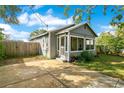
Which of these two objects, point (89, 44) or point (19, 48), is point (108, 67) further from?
point (19, 48)

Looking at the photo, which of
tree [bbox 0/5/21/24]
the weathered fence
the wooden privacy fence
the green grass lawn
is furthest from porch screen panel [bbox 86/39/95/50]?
tree [bbox 0/5/21/24]

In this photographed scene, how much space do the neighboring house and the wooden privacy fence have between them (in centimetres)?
123

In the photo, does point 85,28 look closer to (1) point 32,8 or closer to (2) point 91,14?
(2) point 91,14

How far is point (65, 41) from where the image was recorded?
1048 centimetres

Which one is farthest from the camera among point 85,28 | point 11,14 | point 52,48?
point 85,28

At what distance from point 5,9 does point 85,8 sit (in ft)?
16.4

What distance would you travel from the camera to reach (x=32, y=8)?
694 centimetres

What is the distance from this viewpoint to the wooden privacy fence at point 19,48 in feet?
40.2

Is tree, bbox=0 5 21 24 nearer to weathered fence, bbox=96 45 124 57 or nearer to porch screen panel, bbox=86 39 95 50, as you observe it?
porch screen panel, bbox=86 39 95 50

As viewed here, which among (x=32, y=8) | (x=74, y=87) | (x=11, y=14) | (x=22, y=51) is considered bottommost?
(x=74, y=87)

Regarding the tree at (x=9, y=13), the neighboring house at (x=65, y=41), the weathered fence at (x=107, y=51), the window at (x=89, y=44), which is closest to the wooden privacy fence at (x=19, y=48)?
the neighboring house at (x=65, y=41)

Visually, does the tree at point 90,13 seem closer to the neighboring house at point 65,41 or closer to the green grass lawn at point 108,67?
the neighboring house at point 65,41

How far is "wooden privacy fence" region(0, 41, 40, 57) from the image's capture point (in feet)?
40.2
